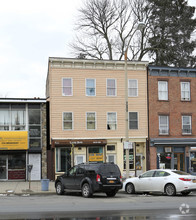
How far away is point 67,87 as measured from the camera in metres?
32.8

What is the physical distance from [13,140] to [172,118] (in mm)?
13561

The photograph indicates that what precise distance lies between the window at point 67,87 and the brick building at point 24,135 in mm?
2102

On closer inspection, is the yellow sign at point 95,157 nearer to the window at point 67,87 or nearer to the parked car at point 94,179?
the window at point 67,87

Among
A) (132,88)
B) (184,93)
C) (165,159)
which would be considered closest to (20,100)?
(132,88)

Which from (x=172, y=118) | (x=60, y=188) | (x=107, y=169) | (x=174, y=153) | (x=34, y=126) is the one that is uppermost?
(x=172, y=118)

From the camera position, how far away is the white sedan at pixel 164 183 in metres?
20.6

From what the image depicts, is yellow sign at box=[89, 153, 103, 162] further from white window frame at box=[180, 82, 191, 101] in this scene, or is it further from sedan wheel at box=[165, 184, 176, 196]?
sedan wheel at box=[165, 184, 176, 196]

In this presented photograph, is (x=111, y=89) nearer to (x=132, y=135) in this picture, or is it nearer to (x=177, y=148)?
(x=132, y=135)

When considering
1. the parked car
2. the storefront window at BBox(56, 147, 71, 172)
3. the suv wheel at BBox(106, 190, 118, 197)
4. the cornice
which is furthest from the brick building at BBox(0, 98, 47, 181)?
the suv wheel at BBox(106, 190, 118, 197)

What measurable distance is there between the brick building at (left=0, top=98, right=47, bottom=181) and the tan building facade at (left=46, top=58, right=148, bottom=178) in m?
1.26

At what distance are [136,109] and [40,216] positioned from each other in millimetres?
22229

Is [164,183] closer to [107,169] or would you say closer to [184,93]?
[107,169]

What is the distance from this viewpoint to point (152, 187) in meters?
21.6

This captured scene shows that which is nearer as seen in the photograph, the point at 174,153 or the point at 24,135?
the point at 24,135
